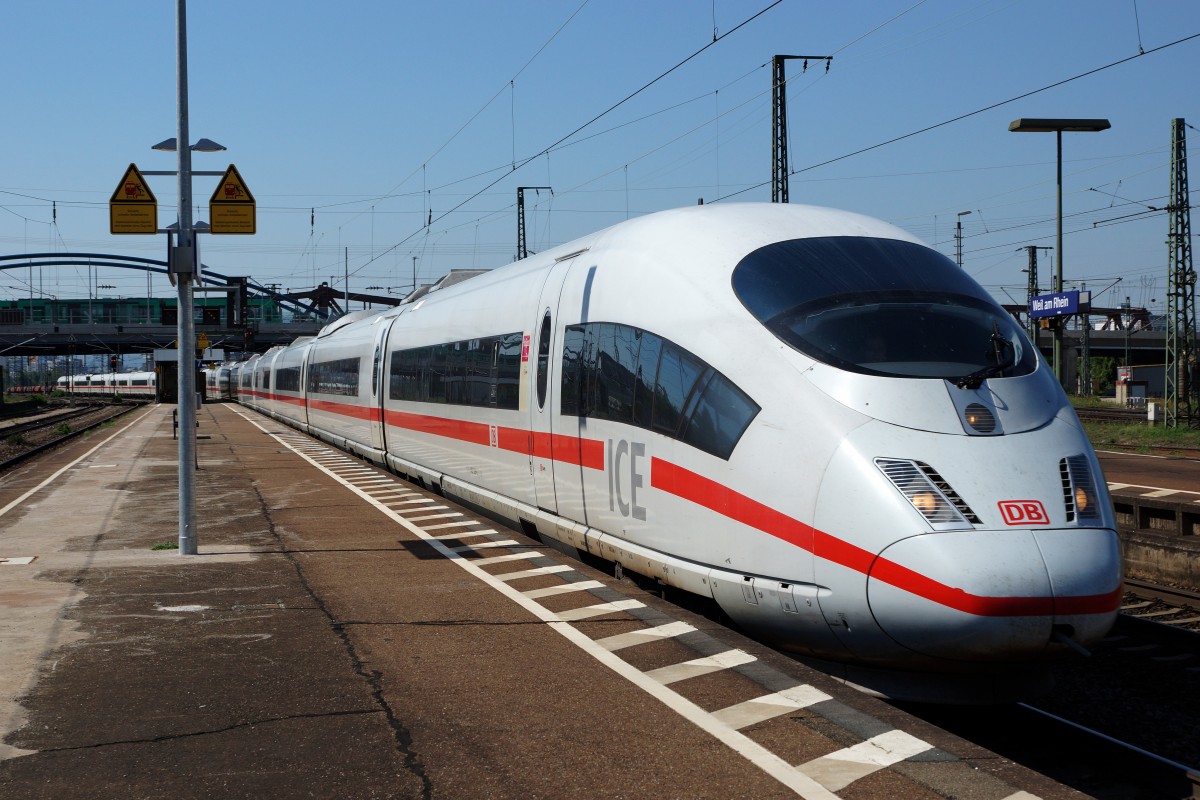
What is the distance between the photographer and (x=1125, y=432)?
32.8 metres

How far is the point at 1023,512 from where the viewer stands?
5.94 metres

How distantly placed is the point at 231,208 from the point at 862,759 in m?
9.96

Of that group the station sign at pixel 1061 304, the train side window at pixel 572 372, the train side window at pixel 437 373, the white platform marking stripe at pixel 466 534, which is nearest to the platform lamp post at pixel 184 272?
the white platform marking stripe at pixel 466 534

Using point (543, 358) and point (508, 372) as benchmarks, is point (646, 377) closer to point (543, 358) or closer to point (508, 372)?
point (543, 358)

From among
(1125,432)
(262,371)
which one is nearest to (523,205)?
(262,371)

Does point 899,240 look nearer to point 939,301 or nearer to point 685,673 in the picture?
point 939,301

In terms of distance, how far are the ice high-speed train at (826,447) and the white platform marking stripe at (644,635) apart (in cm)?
42

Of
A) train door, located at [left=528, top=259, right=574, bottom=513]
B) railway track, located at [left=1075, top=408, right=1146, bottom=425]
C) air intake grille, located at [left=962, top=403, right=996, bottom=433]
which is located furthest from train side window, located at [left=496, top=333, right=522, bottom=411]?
railway track, located at [left=1075, top=408, right=1146, bottom=425]

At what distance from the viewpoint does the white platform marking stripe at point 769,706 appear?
6.11 metres

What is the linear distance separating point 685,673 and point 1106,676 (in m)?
4.04

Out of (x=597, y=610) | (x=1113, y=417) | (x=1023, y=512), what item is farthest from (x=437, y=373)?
(x=1113, y=417)

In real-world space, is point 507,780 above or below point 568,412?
below

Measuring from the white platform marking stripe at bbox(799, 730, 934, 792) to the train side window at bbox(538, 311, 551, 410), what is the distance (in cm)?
590

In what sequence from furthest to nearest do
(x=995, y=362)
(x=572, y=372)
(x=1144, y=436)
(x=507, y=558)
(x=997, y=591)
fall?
(x=1144, y=436)
(x=507, y=558)
(x=572, y=372)
(x=995, y=362)
(x=997, y=591)
